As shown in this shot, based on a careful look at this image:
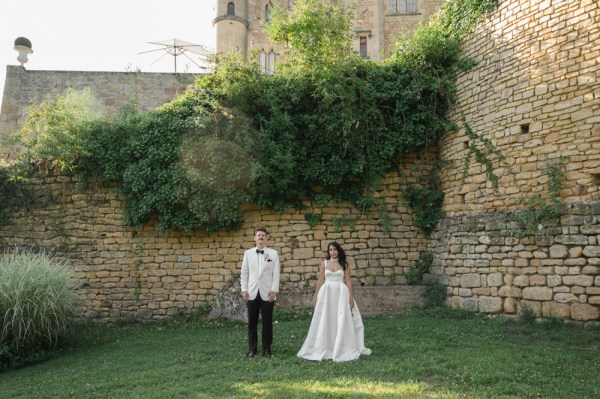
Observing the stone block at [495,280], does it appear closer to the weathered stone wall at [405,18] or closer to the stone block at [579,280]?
the stone block at [579,280]

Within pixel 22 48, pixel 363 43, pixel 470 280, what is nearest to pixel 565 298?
pixel 470 280

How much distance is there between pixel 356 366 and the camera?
223 inches

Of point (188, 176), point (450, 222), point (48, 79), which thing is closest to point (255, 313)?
point (188, 176)

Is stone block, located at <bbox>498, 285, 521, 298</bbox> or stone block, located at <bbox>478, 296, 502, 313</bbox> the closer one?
stone block, located at <bbox>498, 285, 521, 298</bbox>

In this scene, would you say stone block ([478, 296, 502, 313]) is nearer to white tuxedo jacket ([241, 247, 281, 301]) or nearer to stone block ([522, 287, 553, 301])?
stone block ([522, 287, 553, 301])

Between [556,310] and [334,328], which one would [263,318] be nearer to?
[334,328]

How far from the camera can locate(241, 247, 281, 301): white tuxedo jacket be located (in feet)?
21.1

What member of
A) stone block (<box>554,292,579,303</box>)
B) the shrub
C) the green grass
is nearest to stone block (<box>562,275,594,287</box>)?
stone block (<box>554,292,579,303</box>)

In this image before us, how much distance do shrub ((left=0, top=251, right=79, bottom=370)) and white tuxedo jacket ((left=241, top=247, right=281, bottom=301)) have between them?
Answer: 366 centimetres

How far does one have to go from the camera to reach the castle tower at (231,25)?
1975cm

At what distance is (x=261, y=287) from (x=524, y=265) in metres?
4.77

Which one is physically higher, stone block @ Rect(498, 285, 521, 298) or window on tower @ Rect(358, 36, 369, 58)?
window on tower @ Rect(358, 36, 369, 58)

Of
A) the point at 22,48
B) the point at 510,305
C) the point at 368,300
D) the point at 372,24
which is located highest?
the point at 372,24

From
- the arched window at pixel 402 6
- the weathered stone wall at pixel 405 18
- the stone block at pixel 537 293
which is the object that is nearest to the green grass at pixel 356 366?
the stone block at pixel 537 293
